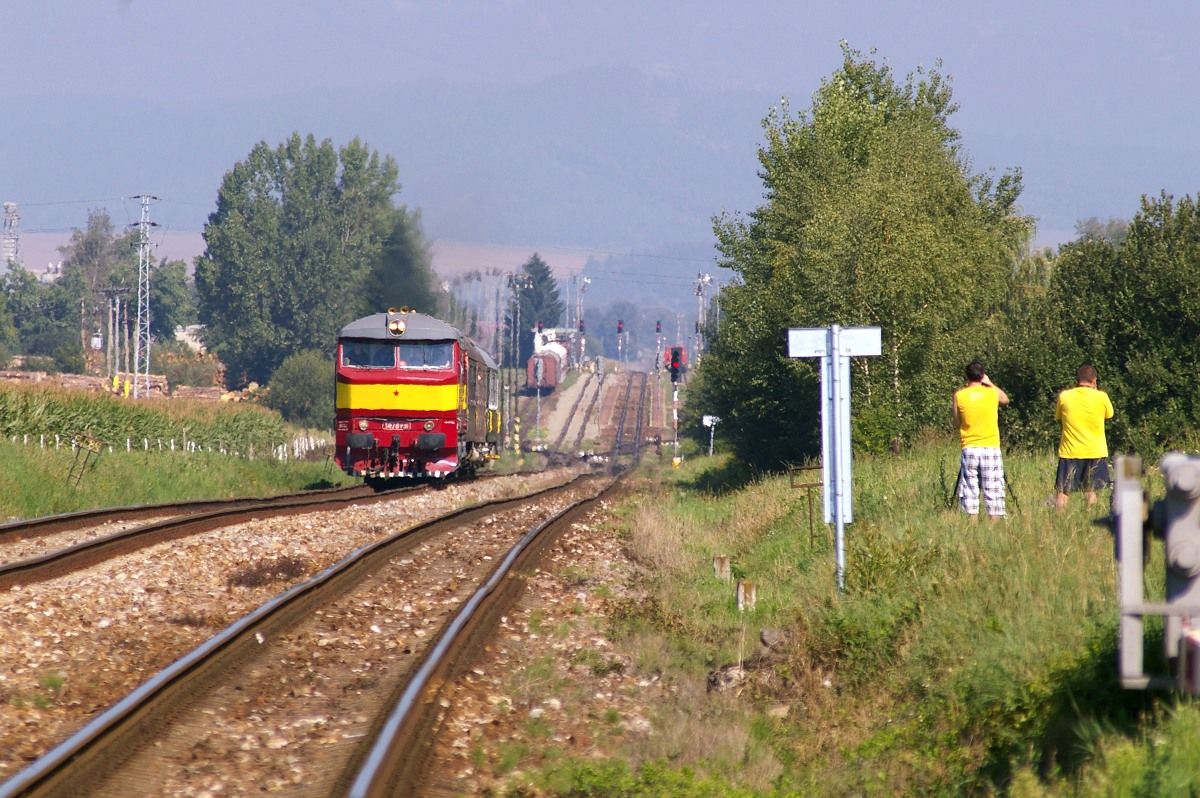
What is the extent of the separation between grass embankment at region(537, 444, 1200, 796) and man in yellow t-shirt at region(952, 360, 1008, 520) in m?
0.36

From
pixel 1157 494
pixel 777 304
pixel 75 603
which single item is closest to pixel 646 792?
pixel 75 603

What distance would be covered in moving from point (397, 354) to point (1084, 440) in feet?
56.9

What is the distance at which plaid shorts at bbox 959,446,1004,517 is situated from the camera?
1261cm

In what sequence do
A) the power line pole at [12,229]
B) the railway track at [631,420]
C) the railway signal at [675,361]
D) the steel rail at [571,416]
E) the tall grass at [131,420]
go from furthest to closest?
the power line pole at [12,229] → the steel rail at [571,416] → the railway track at [631,420] → the railway signal at [675,361] → the tall grass at [131,420]

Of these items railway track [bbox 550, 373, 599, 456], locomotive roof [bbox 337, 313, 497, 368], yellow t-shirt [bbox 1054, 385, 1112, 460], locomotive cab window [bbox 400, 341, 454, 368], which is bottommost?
railway track [bbox 550, 373, 599, 456]

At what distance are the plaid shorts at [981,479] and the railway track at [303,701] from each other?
4502mm

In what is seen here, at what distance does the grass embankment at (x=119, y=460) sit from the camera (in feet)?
75.8

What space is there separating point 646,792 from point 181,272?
145m

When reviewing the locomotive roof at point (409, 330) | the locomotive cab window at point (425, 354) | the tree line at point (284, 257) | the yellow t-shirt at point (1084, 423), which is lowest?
the yellow t-shirt at point (1084, 423)

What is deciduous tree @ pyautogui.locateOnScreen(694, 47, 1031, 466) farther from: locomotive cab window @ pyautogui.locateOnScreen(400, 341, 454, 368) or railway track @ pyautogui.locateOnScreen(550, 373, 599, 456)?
railway track @ pyautogui.locateOnScreen(550, 373, 599, 456)

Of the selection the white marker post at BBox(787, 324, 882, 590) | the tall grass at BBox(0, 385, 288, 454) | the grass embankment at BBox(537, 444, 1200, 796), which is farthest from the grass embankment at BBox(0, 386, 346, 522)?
the white marker post at BBox(787, 324, 882, 590)

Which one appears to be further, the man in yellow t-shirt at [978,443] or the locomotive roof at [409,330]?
the locomotive roof at [409,330]

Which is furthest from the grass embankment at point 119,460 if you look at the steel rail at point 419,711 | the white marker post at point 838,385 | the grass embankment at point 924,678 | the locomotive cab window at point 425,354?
the white marker post at point 838,385

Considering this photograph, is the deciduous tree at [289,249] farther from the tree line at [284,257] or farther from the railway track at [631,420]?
the railway track at [631,420]
